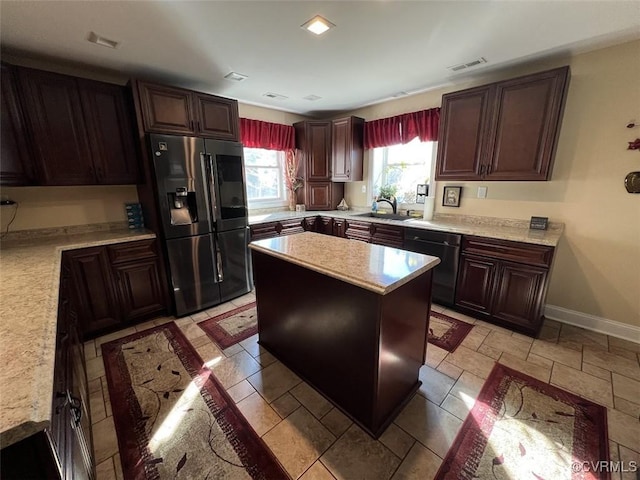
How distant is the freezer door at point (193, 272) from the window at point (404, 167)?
101 inches

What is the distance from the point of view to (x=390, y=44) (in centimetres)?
213

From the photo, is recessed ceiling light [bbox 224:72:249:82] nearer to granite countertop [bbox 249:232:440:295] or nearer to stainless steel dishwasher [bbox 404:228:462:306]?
granite countertop [bbox 249:232:440:295]

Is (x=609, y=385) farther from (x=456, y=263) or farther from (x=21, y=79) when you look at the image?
(x=21, y=79)

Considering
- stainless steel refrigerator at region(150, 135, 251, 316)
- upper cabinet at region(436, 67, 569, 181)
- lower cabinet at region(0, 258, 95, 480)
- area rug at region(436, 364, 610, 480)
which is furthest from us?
stainless steel refrigerator at region(150, 135, 251, 316)

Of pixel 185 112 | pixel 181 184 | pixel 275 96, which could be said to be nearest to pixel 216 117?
pixel 185 112

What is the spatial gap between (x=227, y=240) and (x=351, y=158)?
6.93ft

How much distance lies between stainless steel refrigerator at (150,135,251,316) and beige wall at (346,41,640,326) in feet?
9.70

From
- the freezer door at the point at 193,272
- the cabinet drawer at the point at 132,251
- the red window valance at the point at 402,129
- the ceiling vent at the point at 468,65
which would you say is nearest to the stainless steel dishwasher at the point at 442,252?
the red window valance at the point at 402,129

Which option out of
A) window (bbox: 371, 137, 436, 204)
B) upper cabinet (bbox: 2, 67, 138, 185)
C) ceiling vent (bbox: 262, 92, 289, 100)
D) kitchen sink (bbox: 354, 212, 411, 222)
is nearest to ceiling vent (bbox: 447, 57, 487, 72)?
window (bbox: 371, 137, 436, 204)

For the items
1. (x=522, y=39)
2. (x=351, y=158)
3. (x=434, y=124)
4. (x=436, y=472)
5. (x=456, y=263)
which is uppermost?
(x=522, y=39)

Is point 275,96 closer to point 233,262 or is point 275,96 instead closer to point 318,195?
point 318,195

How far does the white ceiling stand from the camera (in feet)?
5.49

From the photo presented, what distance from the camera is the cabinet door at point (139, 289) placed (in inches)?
100

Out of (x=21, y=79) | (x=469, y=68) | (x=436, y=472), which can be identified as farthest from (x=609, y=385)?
(x=21, y=79)
